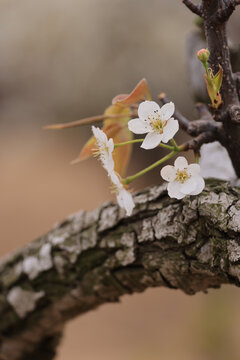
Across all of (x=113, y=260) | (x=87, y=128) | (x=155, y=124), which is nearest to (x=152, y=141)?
(x=155, y=124)

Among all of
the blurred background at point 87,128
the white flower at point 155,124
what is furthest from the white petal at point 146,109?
the blurred background at point 87,128

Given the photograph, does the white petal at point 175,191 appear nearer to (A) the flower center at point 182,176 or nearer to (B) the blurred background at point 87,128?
(A) the flower center at point 182,176

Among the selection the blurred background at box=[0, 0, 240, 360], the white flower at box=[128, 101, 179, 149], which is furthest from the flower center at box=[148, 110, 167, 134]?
the blurred background at box=[0, 0, 240, 360]

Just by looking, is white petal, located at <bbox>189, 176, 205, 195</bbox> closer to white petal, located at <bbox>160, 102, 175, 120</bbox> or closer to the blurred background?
white petal, located at <bbox>160, 102, 175, 120</bbox>

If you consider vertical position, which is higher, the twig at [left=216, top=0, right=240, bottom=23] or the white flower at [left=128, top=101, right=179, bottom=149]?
the twig at [left=216, top=0, right=240, bottom=23]

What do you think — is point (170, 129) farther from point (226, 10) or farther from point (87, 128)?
point (87, 128)

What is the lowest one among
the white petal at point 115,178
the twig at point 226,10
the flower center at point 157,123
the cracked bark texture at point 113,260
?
the cracked bark texture at point 113,260
